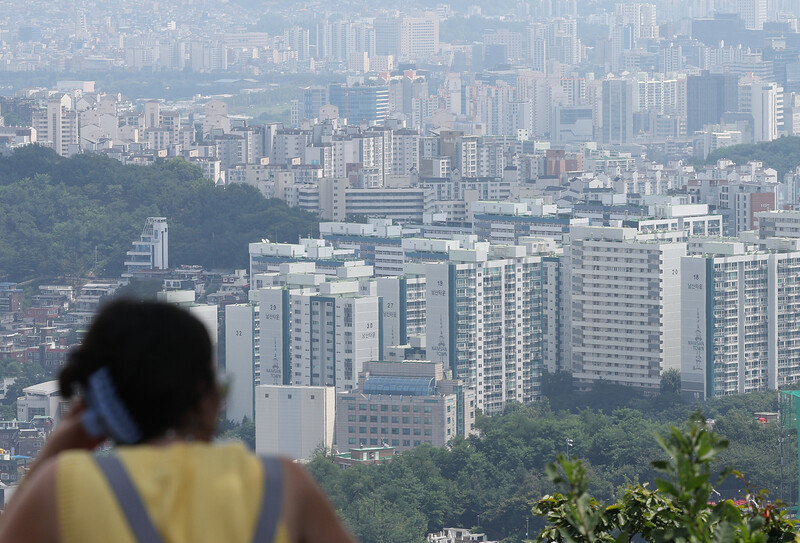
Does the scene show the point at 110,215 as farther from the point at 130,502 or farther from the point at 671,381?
the point at 130,502

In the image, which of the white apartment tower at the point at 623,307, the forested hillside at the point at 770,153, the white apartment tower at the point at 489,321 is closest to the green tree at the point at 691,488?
the white apartment tower at the point at 489,321

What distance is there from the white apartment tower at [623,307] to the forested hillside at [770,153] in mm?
11968

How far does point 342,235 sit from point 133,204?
9.98 ft

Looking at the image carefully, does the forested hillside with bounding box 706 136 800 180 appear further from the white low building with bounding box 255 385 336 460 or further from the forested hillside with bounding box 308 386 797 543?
the forested hillside with bounding box 308 386 797 543

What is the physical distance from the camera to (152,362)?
566 millimetres

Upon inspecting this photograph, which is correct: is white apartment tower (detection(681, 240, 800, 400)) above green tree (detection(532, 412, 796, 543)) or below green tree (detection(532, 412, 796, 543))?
below

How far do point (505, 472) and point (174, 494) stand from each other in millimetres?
9567

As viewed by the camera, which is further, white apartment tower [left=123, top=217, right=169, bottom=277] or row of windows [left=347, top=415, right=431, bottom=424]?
white apartment tower [left=123, top=217, right=169, bottom=277]

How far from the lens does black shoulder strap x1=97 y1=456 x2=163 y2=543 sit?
1.77 feet

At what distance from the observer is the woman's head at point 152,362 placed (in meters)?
0.57

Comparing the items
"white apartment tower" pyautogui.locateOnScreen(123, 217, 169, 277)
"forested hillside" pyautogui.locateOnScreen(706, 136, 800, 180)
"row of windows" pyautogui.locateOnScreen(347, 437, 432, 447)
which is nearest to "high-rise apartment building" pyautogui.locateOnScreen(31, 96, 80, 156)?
"white apartment tower" pyautogui.locateOnScreen(123, 217, 169, 277)

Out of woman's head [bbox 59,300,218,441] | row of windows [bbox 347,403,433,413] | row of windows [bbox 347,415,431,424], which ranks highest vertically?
woman's head [bbox 59,300,218,441]

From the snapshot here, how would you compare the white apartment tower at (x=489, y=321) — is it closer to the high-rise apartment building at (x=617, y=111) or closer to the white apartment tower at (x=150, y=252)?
the white apartment tower at (x=150, y=252)

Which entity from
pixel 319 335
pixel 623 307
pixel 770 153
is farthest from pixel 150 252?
pixel 770 153
